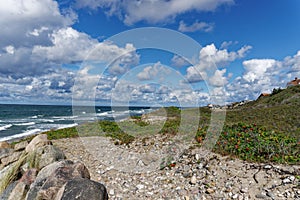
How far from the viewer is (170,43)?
44.7 feet

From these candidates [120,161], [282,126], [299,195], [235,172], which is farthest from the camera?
[282,126]

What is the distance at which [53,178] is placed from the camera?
817 centimetres

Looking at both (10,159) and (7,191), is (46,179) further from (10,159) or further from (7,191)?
(10,159)

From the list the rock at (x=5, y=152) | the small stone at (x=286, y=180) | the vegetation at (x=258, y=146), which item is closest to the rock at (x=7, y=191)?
the rock at (x=5, y=152)

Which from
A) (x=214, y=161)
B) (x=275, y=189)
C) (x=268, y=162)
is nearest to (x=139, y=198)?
(x=214, y=161)

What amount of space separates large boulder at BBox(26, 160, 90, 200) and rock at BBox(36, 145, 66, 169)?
84.3 inches

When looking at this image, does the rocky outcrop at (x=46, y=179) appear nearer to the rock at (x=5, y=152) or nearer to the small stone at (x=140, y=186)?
the rock at (x=5, y=152)

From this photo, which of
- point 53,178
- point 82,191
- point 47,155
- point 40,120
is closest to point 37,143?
point 47,155

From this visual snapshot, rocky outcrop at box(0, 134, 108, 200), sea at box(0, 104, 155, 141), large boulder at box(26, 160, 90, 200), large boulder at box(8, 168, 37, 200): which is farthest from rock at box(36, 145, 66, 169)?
sea at box(0, 104, 155, 141)

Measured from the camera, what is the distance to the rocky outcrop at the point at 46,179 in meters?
7.10

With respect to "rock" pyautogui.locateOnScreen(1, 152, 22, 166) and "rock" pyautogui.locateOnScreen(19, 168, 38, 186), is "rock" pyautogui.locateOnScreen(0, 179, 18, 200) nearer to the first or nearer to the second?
"rock" pyautogui.locateOnScreen(19, 168, 38, 186)

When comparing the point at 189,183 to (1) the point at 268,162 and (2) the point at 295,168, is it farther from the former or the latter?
(2) the point at 295,168

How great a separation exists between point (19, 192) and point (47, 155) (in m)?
2.40

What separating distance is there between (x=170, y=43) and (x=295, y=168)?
8.91 meters
